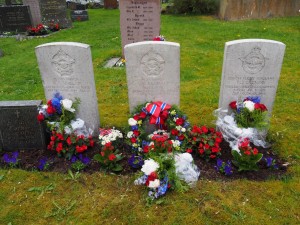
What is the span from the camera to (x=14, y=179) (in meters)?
3.79

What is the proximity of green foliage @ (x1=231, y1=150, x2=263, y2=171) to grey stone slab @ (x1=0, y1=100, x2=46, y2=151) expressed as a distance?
2809 millimetres

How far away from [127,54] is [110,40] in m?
6.95

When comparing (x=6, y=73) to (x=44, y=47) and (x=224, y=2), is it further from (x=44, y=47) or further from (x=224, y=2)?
(x=224, y=2)

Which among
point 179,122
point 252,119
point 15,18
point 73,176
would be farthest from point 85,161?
point 15,18

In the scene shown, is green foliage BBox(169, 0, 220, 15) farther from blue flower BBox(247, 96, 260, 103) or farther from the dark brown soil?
the dark brown soil

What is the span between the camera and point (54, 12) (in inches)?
518

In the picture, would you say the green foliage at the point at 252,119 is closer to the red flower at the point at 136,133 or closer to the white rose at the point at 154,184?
the red flower at the point at 136,133

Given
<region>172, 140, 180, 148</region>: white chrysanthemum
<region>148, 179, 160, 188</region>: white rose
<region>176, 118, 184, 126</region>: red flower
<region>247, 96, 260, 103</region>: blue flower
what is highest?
<region>247, 96, 260, 103</region>: blue flower

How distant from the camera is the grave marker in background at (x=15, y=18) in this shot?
12294mm

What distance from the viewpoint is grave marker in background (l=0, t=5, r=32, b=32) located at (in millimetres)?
12294

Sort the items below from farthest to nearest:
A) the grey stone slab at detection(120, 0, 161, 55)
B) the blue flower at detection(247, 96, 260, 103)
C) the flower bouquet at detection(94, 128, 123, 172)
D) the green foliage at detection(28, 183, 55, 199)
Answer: the grey stone slab at detection(120, 0, 161, 55)
the blue flower at detection(247, 96, 260, 103)
the flower bouquet at detection(94, 128, 123, 172)
the green foliage at detection(28, 183, 55, 199)

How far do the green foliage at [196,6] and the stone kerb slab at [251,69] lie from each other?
12.3 meters

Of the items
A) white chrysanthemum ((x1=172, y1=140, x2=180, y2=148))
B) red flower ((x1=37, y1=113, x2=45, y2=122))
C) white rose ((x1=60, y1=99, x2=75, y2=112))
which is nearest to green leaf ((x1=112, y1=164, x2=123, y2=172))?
white chrysanthemum ((x1=172, y1=140, x2=180, y2=148))

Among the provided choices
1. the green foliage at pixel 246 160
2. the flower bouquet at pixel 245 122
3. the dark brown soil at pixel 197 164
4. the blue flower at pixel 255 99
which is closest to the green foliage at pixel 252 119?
the flower bouquet at pixel 245 122
